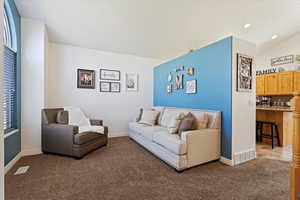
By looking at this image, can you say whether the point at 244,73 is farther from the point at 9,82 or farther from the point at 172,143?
the point at 9,82

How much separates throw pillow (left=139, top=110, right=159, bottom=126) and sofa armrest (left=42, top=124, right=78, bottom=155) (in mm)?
1634

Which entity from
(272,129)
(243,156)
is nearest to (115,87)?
(243,156)

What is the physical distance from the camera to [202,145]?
7.72 ft

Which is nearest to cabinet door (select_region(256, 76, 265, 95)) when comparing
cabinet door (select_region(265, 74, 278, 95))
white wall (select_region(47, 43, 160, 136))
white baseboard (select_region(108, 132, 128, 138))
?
cabinet door (select_region(265, 74, 278, 95))

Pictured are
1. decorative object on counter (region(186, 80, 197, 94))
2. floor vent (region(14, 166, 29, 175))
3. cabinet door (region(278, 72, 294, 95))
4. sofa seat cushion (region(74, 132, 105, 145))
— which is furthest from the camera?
cabinet door (region(278, 72, 294, 95))

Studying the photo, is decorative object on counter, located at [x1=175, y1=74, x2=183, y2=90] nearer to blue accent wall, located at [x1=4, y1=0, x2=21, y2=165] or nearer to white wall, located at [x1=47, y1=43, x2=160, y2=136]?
white wall, located at [x1=47, y1=43, x2=160, y2=136]

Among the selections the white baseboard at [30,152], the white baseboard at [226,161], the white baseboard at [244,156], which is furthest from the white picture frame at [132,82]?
the white baseboard at [244,156]

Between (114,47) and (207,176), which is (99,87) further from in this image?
(207,176)

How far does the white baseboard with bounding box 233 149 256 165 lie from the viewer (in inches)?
96.4

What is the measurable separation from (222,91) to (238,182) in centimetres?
146

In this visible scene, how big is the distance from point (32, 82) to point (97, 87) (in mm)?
1511

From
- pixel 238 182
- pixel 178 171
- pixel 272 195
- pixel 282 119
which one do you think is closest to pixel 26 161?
pixel 178 171

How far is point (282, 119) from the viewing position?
347 cm

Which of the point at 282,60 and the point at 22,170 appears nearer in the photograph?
the point at 22,170
